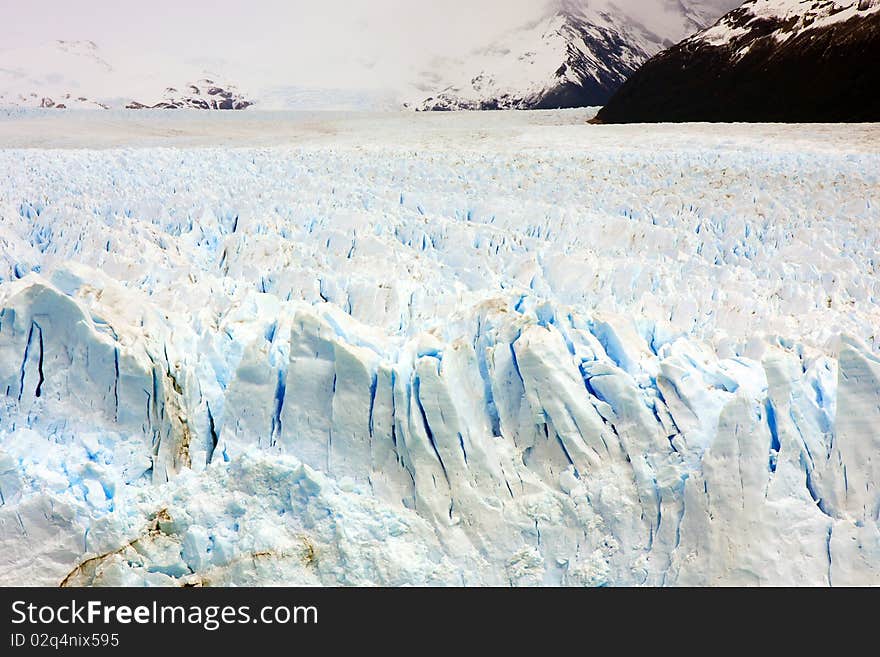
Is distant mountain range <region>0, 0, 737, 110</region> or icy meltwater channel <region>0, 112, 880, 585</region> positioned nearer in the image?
icy meltwater channel <region>0, 112, 880, 585</region>

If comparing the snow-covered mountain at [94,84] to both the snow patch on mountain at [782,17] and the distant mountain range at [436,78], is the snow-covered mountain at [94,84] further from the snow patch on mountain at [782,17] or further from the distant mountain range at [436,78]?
the snow patch on mountain at [782,17]

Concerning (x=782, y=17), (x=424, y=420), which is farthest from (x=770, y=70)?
(x=424, y=420)

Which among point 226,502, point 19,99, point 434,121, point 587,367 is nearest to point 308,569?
A: point 226,502

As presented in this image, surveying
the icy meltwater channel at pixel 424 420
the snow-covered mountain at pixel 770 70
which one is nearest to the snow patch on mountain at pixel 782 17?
the snow-covered mountain at pixel 770 70

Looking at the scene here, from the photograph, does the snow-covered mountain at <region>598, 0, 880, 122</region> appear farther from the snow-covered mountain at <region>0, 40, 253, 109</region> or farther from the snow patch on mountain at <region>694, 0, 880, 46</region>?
the snow-covered mountain at <region>0, 40, 253, 109</region>

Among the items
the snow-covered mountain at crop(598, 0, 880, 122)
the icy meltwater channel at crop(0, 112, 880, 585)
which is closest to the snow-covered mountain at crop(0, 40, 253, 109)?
the snow-covered mountain at crop(598, 0, 880, 122)

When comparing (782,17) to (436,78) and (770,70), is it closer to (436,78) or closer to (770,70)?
(770,70)

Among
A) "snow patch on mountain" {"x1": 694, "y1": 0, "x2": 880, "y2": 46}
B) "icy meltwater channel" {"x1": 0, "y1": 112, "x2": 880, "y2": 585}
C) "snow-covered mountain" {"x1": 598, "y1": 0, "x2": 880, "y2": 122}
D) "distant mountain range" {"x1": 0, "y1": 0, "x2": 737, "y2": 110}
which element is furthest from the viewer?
"distant mountain range" {"x1": 0, "y1": 0, "x2": 737, "y2": 110}
